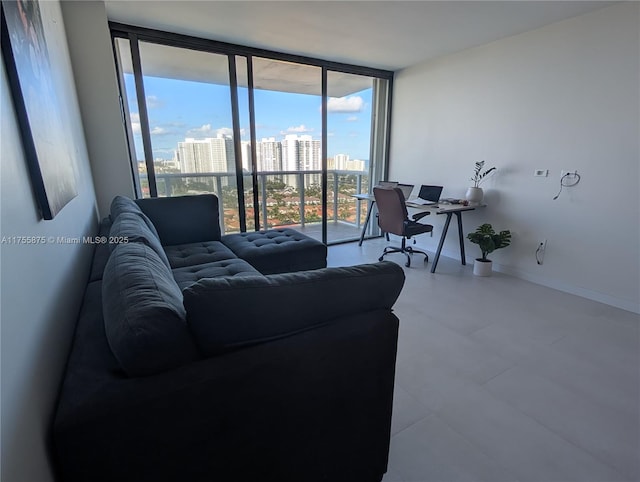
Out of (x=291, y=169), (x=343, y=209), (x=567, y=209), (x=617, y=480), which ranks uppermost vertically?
(x=291, y=169)

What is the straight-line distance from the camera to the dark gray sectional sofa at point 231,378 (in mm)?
728

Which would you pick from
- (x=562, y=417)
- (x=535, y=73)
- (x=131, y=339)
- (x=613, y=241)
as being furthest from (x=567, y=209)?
(x=131, y=339)

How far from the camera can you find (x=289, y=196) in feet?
15.1

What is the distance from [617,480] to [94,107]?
13.1 ft

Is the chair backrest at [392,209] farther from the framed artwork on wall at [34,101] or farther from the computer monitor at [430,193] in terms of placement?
the framed artwork on wall at [34,101]

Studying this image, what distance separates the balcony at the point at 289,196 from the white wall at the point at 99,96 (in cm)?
41

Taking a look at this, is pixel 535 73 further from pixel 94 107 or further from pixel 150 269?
pixel 94 107

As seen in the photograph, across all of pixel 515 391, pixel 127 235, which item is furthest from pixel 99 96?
pixel 515 391

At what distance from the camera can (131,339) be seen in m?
0.73

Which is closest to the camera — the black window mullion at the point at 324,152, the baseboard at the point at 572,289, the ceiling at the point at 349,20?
the ceiling at the point at 349,20

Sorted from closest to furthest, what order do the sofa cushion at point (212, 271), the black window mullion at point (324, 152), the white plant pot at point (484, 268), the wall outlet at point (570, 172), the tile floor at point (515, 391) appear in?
the tile floor at point (515, 391), the sofa cushion at point (212, 271), the wall outlet at point (570, 172), the white plant pot at point (484, 268), the black window mullion at point (324, 152)

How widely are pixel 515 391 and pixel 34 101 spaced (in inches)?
97.8

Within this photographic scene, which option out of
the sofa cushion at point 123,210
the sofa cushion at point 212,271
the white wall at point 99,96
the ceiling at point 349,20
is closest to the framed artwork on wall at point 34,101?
the sofa cushion at point 123,210

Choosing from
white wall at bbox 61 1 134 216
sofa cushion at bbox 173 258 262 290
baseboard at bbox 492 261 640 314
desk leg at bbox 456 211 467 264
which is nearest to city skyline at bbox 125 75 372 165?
white wall at bbox 61 1 134 216
